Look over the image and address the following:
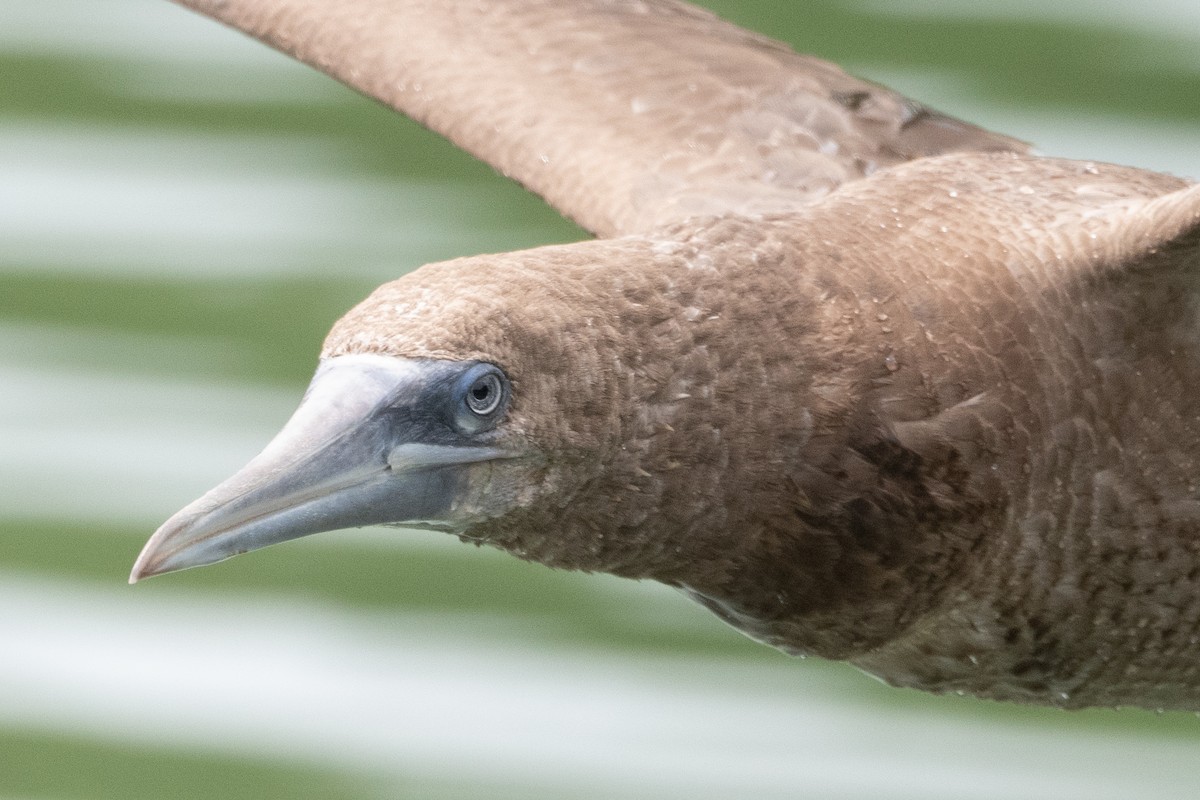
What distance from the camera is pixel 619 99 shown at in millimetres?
4805

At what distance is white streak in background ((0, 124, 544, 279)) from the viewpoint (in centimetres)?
939

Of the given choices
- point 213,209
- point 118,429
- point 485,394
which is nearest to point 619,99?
point 485,394

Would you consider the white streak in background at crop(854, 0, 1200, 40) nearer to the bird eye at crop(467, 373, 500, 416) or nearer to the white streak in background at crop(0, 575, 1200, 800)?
the white streak in background at crop(0, 575, 1200, 800)

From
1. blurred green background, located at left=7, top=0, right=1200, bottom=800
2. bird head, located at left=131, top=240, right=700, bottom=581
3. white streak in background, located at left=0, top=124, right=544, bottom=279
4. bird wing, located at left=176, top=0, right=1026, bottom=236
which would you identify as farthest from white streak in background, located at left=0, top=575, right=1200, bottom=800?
bird head, located at left=131, top=240, right=700, bottom=581

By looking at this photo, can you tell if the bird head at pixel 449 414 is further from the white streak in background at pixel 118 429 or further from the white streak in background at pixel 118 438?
the white streak in background at pixel 118 438

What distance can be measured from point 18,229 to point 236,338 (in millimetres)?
1131

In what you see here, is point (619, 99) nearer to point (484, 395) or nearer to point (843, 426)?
point (843, 426)

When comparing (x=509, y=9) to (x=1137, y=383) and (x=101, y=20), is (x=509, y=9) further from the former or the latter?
(x=101, y=20)

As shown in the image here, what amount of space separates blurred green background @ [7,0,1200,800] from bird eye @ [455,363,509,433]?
18.8 feet

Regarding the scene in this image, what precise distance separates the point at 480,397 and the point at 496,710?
6.24m

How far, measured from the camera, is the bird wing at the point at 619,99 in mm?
4520

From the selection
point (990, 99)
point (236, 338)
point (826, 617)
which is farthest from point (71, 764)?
point (826, 617)

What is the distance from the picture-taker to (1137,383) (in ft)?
11.9

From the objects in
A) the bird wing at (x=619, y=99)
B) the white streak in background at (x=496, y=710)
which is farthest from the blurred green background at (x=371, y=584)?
the bird wing at (x=619, y=99)
